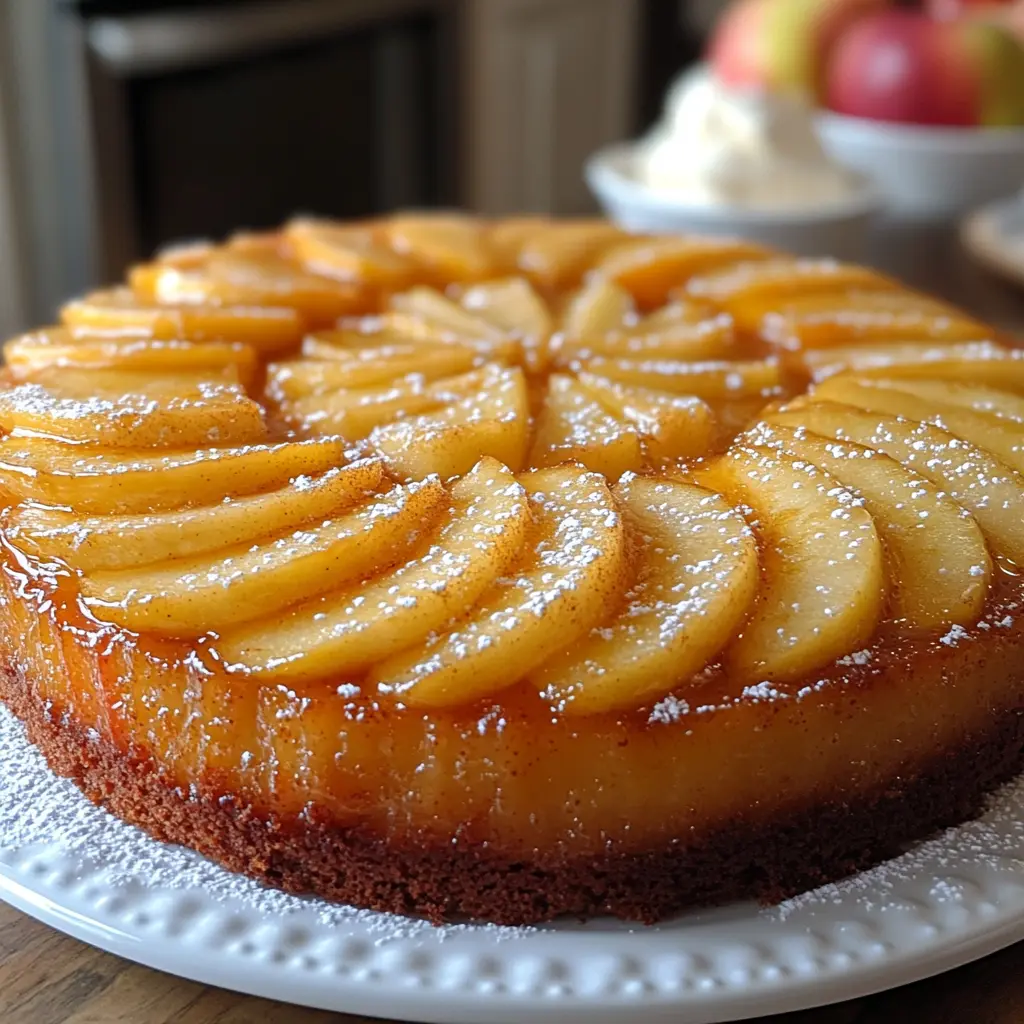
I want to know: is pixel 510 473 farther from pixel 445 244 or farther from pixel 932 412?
pixel 445 244

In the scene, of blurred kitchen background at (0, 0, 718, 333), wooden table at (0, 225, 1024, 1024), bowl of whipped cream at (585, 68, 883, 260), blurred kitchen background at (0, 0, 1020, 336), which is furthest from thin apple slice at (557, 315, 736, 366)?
blurred kitchen background at (0, 0, 718, 333)

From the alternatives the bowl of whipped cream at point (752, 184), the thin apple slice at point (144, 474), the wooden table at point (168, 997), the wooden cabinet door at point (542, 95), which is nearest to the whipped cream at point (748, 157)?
the bowl of whipped cream at point (752, 184)

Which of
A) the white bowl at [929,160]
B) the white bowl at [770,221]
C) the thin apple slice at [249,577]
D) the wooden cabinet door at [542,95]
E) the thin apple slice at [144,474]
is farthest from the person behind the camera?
the wooden cabinet door at [542,95]

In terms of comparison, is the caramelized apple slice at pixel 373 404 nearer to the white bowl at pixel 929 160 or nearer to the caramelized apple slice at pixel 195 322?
the caramelized apple slice at pixel 195 322

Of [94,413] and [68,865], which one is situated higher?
[94,413]

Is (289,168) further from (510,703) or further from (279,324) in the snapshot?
(510,703)

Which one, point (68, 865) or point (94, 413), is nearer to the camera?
point (68, 865)

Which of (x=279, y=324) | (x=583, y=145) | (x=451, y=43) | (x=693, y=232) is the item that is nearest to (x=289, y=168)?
(x=451, y=43)
